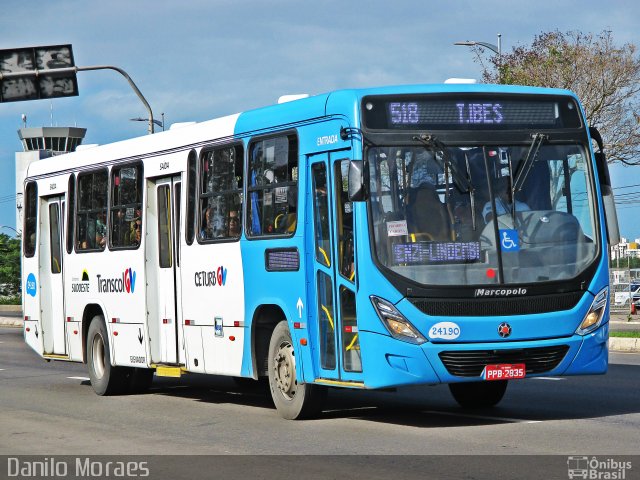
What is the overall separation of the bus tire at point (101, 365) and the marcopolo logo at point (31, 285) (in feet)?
6.71

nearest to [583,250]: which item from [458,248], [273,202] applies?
[458,248]

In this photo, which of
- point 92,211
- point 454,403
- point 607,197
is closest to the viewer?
point 607,197

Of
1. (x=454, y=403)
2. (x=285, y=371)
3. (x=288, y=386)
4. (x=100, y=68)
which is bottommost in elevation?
(x=454, y=403)

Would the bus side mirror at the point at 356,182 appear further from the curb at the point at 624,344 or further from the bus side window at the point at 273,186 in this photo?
the curb at the point at 624,344

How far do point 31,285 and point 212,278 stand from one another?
6.11 metres

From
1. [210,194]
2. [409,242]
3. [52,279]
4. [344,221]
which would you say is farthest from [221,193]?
[52,279]

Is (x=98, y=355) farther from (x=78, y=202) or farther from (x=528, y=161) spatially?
(x=528, y=161)

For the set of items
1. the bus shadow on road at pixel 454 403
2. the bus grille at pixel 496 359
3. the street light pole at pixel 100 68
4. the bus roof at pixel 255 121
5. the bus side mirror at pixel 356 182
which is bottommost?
the bus shadow on road at pixel 454 403

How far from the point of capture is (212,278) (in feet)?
48.4

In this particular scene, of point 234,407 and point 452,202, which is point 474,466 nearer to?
point 452,202

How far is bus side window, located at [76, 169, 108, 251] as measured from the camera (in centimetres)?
1778

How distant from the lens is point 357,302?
11867 millimetres

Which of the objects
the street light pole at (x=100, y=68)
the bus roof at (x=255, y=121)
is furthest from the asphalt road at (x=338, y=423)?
the street light pole at (x=100, y=68)

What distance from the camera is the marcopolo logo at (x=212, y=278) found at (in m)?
14.5
